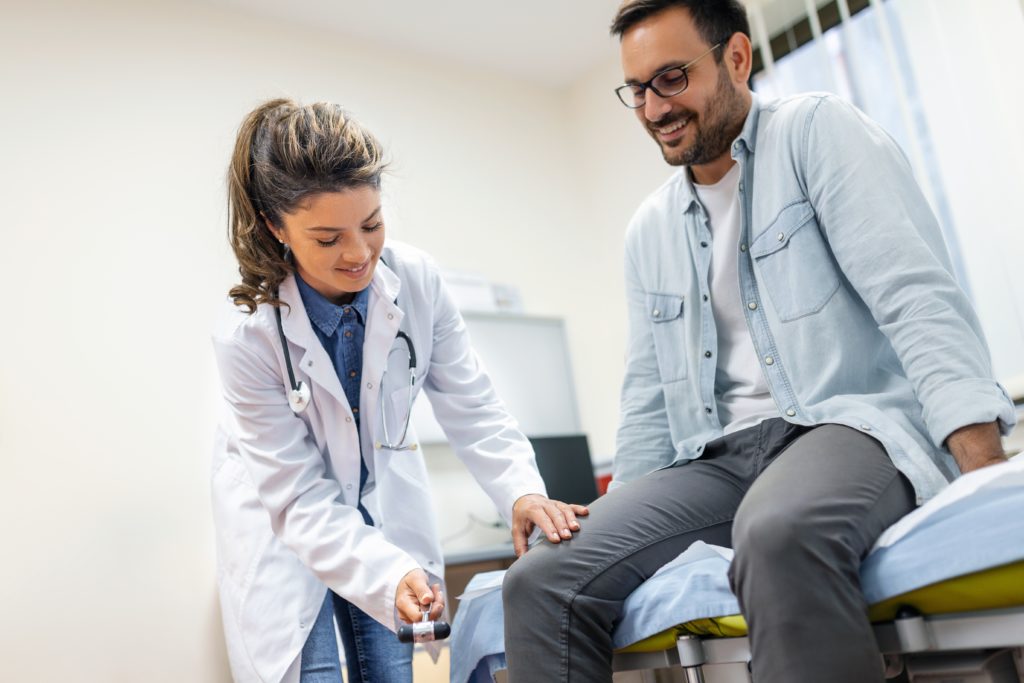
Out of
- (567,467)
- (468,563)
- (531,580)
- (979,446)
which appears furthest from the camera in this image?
(567,467)

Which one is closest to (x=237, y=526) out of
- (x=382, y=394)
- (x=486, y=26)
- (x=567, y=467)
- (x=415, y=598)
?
(x=382, y=394)

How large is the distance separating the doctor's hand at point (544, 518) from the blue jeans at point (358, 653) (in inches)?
13.1

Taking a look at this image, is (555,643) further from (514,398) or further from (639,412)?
(514,398)

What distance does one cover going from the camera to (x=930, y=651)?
972mm

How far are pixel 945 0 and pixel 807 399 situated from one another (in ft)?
7.05

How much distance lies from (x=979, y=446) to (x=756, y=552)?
1.10 ft

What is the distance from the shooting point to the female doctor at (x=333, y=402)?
4.65 ft

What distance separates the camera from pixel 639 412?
1.55m

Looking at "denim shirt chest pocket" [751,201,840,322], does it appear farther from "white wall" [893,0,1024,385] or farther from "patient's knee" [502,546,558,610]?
"white wall" [893,0,1024,385]

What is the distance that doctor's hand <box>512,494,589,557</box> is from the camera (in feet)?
4.07

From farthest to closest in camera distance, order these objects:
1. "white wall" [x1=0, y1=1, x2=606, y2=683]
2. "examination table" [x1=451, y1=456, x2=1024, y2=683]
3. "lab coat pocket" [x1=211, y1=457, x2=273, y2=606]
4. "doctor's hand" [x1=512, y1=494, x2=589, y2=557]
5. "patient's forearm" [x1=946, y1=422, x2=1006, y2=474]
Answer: "white wall" [x1=0, y1=1, x2=606, y2=683], "lab coat pocket" [x1=211, y1=457, x2=273, y2=606], "doctor's hand" [x1=512, y1=494, x2=589, y2=557], "patient's forearm" [x1=946, y1=422, x2=1006, y2=474], "examination table" [x1=451, y1=456, x2=1024, y2=683]

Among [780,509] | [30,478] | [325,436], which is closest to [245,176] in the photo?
[325,436]

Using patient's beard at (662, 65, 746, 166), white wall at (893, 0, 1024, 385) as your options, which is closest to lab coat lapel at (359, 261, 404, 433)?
patient's beard at (662, 65, 746, 166)

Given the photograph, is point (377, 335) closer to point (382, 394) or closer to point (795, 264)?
point (382, 394)
